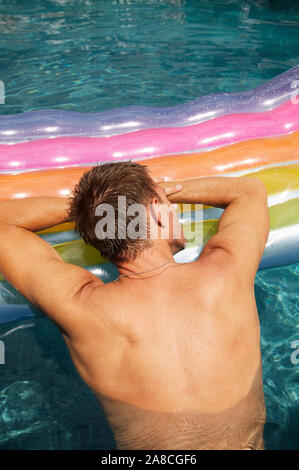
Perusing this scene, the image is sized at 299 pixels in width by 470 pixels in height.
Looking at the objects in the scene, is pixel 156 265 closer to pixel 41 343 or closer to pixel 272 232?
pixel 272 232

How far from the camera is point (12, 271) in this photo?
1824 mm

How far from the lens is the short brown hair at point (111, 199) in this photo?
1680mm

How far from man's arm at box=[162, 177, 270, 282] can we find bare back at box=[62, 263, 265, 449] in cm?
11

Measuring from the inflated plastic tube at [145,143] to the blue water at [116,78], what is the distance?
0.94 m

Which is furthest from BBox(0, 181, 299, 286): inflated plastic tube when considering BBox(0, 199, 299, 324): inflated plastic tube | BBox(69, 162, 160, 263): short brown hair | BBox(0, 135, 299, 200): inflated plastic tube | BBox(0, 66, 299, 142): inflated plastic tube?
BBox(0, 66, 299, 142): inflated plastic tube

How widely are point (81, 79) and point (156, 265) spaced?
Result: 4141mm

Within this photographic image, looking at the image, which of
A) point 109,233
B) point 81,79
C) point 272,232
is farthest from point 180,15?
point 109,233

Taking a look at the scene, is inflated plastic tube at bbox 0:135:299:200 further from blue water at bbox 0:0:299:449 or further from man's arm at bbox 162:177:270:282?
blue water at bbox 0:0:299:449

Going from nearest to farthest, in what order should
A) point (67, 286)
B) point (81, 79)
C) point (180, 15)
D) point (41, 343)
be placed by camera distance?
1. point (67, 286)
2. point (41, 343)
3. point (81, 79)
4. point (180, 15)

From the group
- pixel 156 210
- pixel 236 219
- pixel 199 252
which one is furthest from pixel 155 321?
pixel 199 252

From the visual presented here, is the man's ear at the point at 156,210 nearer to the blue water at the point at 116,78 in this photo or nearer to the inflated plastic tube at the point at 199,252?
the inflated plastic tube at the point at 199,252

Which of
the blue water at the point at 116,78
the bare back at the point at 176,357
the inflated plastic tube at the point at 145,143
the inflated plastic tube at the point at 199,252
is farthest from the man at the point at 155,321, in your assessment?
the inflated plastic tube at the point at 145,143

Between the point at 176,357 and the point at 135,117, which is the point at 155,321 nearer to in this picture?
the point at 176,357

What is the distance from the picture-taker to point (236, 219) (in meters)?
1.94
